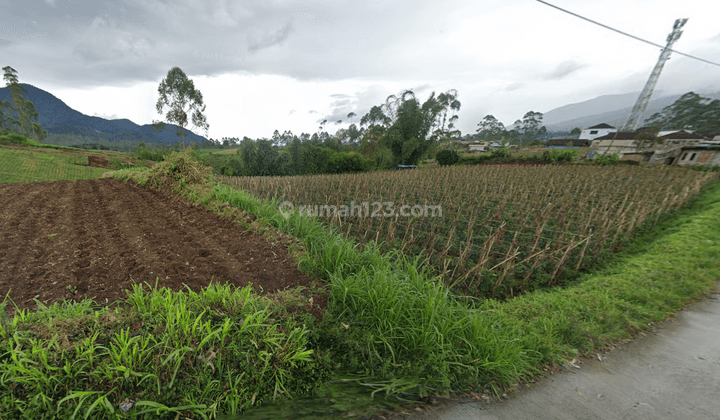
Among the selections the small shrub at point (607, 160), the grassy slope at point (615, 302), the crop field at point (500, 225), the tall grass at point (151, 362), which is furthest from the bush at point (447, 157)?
the tall grass at point (151, 362)

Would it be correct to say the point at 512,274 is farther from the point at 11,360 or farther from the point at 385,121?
the point at 385,121

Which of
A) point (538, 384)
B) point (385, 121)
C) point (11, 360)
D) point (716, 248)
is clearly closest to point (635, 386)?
point (538, 384)

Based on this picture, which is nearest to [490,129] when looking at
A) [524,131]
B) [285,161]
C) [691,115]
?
[524,131]

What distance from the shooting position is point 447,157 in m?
29.9

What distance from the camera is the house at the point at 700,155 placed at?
62.8 feet

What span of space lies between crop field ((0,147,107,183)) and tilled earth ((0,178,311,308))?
22.8 feet

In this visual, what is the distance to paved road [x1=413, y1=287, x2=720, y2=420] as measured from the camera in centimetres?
174

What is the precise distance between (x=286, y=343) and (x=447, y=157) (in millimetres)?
31155

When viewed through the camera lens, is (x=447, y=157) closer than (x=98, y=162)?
No

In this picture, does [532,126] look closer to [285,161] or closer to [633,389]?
[285,161]

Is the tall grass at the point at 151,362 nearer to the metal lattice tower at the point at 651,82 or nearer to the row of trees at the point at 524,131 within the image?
the metal lattice tower at the point at 651,82

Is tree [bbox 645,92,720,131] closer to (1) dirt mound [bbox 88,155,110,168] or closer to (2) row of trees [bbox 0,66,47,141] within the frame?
(1) dirt mound [bbox 88,155,110,168]

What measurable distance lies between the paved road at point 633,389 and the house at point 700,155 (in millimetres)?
28685

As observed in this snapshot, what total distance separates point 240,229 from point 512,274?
5.09 metres
